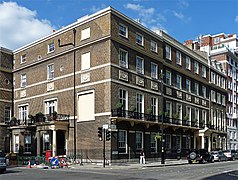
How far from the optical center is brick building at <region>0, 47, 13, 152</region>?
4478 cm

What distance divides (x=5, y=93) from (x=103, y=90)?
18291 mm

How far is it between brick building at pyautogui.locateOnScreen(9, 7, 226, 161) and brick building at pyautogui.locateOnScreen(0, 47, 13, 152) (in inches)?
41.3

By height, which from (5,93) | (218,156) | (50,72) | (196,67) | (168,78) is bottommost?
(218,156)

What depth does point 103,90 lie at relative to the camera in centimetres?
3431

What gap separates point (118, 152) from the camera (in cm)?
3356

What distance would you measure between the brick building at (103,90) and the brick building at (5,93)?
1.05 metres

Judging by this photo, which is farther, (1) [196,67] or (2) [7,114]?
(1) [196,67]

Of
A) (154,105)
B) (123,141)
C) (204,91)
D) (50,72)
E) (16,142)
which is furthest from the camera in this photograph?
(204,91)

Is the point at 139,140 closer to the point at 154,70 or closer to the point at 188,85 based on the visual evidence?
the point at 154,70

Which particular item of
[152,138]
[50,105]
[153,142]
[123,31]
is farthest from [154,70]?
[50,105]

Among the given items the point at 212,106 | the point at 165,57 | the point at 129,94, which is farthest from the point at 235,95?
the point at 129,94

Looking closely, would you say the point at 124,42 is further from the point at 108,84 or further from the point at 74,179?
the point at 74,179

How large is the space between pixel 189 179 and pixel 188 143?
102 feet

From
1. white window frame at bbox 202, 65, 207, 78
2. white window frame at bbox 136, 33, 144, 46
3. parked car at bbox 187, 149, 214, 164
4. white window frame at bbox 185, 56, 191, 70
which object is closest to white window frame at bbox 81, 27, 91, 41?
white window frame at bbox 136, 33, 144, 46
